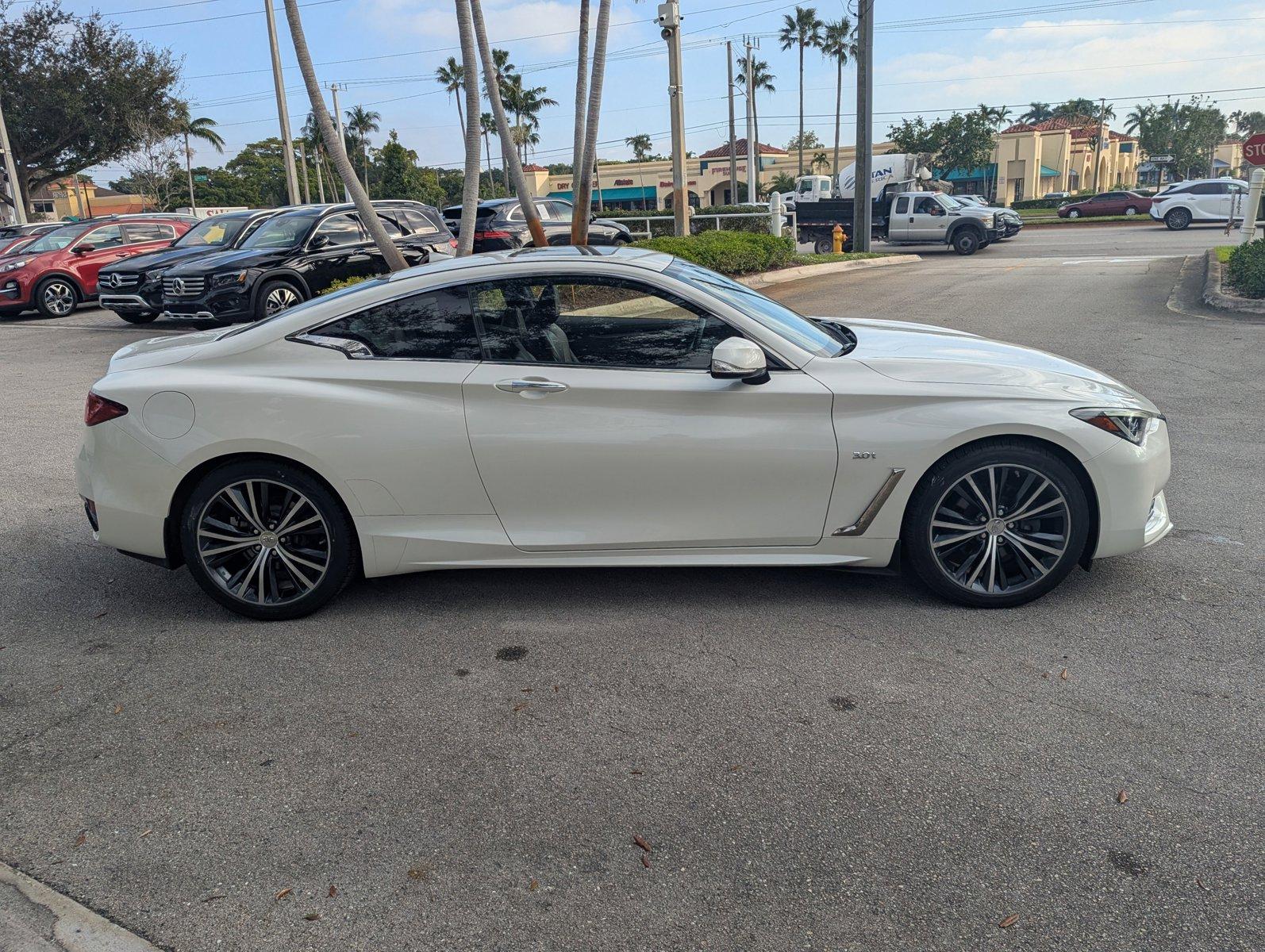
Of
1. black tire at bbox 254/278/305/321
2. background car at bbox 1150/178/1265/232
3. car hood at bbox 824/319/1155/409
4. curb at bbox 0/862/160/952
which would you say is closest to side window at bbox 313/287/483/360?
car hood at bbox 824/319/1155/409

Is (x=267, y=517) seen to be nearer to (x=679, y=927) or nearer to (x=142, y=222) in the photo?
(x=679, y=927)

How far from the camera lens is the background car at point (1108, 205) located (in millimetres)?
42656

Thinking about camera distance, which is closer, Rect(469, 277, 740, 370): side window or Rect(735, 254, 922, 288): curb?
Rect(469, 277, 740, 370): side window

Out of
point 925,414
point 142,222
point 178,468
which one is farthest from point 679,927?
point 142,222

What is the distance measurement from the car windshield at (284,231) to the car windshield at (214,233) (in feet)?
2.05

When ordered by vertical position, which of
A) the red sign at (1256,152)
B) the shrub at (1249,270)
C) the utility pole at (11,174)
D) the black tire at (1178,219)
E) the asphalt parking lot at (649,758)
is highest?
the utility pole at (11,174)

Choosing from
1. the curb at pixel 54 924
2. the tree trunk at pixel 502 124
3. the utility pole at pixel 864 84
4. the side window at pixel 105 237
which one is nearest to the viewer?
the curb at pixel 54 924

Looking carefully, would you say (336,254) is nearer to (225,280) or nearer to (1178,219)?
(225,280)

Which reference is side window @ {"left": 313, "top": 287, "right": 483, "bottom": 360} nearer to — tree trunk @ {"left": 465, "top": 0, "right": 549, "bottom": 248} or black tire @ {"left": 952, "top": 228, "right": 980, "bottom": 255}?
tree trunk @ {"left": 465, "top": 0, "right": 549, "bottom": 248}

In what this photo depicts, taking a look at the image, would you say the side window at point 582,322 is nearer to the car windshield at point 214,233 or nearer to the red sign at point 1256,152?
the car windshield at point 214,233

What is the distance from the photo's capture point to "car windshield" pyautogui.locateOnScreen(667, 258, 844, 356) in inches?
175

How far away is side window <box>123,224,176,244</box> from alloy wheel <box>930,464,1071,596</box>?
60.7ft

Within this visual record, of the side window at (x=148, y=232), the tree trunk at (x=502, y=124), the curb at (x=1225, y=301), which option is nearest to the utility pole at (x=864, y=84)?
the curb at (x=1225, y=301)

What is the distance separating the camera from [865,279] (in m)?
19.5
